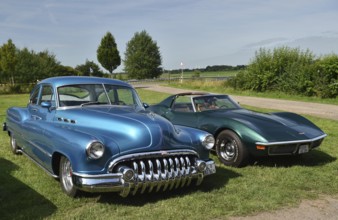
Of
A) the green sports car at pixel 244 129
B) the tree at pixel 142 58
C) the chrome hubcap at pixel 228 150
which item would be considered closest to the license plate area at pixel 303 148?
the green sports car at pixel 244 129

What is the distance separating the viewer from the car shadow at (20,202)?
4.14 m

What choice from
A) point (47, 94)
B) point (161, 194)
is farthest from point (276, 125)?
point (47, 94)

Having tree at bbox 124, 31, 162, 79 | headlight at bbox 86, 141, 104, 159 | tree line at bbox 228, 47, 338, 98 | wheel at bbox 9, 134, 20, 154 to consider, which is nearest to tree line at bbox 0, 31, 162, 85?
tree at bbox 124, 31, 162, 79

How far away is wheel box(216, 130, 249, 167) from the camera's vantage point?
6160 millimetres

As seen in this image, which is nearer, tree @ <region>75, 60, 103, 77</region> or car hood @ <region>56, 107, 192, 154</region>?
car hood @ <region>56, 107, 192, 154</region>

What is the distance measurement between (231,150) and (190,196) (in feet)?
6.27

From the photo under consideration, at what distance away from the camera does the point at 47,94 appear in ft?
20.2

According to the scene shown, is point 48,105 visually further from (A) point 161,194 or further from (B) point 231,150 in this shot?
(B) point 231,150

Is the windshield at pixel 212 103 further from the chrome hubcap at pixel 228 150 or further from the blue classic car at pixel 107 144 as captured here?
the blue classic car at pixel 107 144

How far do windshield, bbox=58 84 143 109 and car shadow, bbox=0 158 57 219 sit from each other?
1355 mm

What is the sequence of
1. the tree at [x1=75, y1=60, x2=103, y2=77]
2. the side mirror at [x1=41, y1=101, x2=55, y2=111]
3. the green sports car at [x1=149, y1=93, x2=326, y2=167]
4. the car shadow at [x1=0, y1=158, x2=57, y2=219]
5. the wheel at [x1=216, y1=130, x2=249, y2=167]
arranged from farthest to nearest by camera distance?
the tree at [x1=75, y1=60, x2=103, y2=77]
the wheel at [x1=216, y1=130, x2=249, y2=167]
the green sports car at [x1=149, y1=93, x2=326, y2=167]
the side mirror at [x1=41, y1=101, x2=55, y2=111]
the car shadow at [x1=0, y1=158, x2=57, y2=219]

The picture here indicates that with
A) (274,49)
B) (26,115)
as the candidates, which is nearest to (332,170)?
(26,115)

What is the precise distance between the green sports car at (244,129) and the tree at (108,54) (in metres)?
34.5

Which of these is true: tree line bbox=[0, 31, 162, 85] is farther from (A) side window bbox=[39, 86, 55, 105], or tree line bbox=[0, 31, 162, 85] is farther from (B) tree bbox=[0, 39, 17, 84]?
(A) side window bbox=[39, 86, 55, 105]
